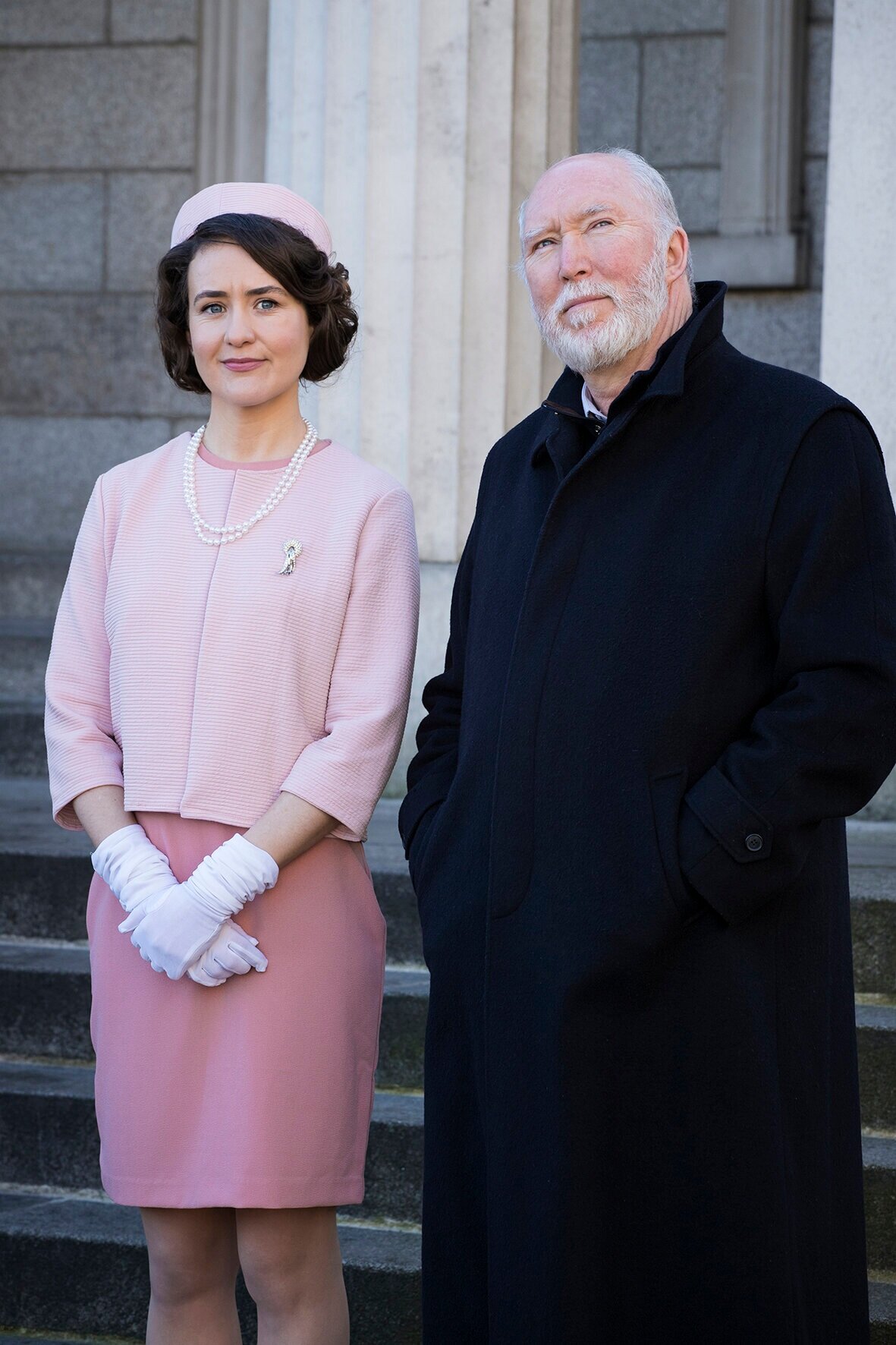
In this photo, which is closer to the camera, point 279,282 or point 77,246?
point 279,282

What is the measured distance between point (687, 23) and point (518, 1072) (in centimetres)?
732

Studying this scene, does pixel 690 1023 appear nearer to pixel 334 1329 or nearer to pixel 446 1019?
pixel 446 1019

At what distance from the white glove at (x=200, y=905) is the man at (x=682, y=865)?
0.32 meters

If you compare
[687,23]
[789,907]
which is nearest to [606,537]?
[789,907]

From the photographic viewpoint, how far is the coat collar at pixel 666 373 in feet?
8.36

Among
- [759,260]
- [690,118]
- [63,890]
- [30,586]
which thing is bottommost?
[63,890]

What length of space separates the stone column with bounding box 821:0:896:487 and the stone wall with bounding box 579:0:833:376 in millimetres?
3560

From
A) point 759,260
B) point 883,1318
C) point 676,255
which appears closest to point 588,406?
point 676,255

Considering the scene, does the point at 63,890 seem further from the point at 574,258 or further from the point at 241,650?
the point at 574,258

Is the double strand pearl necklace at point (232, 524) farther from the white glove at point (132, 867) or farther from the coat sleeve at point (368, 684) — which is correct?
the white glove at point (132, 867)

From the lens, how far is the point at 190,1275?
2.78 metres

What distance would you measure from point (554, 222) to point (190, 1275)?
1687 millimetres

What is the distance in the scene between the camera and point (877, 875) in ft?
14.4

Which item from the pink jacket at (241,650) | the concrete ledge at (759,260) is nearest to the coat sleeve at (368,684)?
the pink jacket at (241,650)
